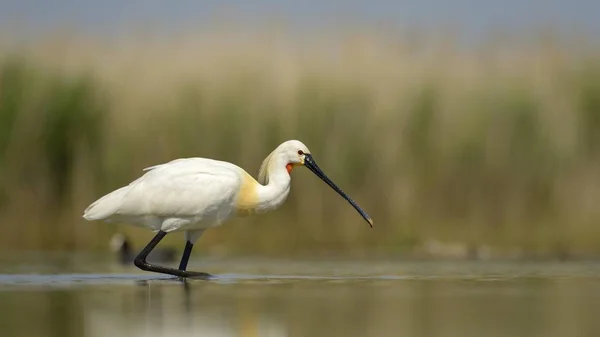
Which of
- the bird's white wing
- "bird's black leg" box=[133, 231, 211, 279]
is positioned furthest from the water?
the bird's white wing

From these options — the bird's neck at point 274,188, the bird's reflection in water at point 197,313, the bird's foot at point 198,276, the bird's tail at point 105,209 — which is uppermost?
the bird's neck at point 274,188

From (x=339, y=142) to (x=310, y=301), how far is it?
8.46 m

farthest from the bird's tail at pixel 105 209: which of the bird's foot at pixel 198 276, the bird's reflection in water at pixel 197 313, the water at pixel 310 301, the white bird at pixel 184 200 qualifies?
the bird's reflection in water at pixel 197 313

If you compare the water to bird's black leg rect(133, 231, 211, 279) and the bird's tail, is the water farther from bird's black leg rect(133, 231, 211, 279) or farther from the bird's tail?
the bird's tail

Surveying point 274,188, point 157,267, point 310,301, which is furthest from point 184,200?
point 310,301

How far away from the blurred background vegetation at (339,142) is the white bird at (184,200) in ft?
13.8

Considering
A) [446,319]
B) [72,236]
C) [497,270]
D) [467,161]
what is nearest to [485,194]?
[467,161]

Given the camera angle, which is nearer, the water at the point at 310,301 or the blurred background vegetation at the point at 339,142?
the water at the point at 310,301

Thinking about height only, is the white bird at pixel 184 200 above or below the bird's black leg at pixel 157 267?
above

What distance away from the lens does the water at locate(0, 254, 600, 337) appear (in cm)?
823

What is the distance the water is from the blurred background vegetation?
8.27 ft

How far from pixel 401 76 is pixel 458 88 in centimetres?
88

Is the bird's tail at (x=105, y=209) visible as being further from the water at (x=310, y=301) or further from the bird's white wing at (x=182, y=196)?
the water at (x=310, y=301)

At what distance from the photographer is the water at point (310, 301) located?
8227 mm
